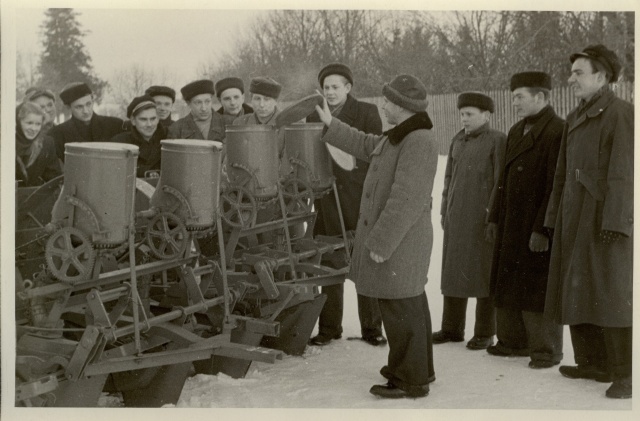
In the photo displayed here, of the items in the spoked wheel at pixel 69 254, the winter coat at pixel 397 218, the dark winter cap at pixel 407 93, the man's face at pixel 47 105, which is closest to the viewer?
the spoked wheel at pixel 69 254

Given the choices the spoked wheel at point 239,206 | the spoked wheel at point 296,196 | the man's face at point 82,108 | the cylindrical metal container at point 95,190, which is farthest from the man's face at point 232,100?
the cylindrical metal container at point 95,190

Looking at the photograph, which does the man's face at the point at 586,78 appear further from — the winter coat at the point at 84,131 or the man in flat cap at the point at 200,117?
the winter coat at the point at 84,131

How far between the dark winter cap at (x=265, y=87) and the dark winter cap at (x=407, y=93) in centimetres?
143

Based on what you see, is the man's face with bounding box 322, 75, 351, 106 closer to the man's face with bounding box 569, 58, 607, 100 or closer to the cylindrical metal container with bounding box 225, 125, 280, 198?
the cylindrical metal container with bounding box 225, 125, 280, 198

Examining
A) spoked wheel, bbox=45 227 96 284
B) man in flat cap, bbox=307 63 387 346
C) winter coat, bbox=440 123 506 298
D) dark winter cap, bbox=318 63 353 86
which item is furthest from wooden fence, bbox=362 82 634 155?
spoked wheel, bbox=45 227 96 284

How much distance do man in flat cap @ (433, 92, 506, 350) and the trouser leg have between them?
18.2 inches

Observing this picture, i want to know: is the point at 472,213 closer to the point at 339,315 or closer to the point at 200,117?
the point at 339,315

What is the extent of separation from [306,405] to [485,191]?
75.7 inches

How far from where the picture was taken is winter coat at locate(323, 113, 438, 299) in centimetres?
435

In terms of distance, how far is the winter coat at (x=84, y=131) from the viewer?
18.0 feet

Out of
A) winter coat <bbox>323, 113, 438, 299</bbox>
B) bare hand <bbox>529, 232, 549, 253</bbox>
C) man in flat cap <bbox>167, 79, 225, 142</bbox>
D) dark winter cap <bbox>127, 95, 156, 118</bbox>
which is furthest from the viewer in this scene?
man in flat cap <bbox>167, 79, 225, 142</bbox>

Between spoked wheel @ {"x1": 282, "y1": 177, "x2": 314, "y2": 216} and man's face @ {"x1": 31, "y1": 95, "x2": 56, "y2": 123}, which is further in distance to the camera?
spoked wheel @ {"x1": 282, "y1": 177, "x2": 314, "y2": 216}

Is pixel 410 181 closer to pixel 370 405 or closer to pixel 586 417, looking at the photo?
pixel 370 405

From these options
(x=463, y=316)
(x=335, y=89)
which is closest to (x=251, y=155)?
(x=335, y=89)
